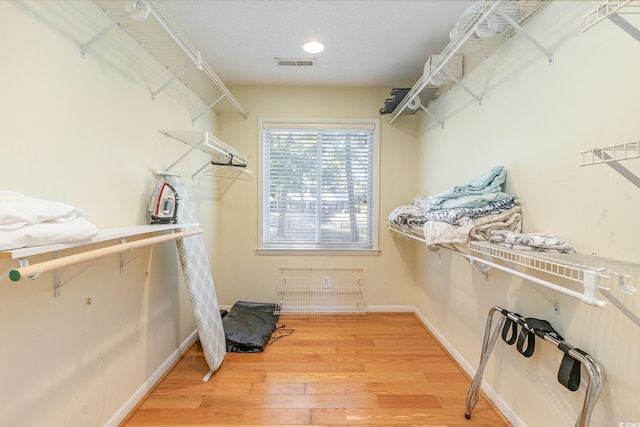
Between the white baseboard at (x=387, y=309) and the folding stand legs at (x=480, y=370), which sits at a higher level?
the folding stand legs at (x=480, y=370)

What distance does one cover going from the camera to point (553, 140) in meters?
1.20

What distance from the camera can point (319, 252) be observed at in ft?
9.45

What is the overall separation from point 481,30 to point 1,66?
6.55 ft

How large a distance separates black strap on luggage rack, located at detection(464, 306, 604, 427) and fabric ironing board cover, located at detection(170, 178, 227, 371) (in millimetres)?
1683

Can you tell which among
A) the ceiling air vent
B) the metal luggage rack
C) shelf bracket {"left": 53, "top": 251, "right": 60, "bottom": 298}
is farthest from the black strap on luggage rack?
the ceiling air vent

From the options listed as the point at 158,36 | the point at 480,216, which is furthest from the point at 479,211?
the point at 158,36

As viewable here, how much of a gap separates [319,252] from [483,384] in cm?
174

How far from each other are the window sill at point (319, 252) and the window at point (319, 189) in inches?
1.3

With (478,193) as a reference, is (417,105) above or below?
above

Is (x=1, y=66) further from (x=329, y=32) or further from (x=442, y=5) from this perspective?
(x=442, y=5)

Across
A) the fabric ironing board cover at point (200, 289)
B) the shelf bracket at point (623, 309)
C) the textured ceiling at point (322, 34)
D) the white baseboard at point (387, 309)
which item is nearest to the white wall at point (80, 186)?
the fabric ironing board cover at point (200, 289)

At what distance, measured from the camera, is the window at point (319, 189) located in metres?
2.88

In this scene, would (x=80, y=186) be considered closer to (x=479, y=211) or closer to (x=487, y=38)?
(x=479, y=211)

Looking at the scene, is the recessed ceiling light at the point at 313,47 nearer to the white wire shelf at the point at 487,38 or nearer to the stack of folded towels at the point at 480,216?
the white wire shelf at the point at 487,38
